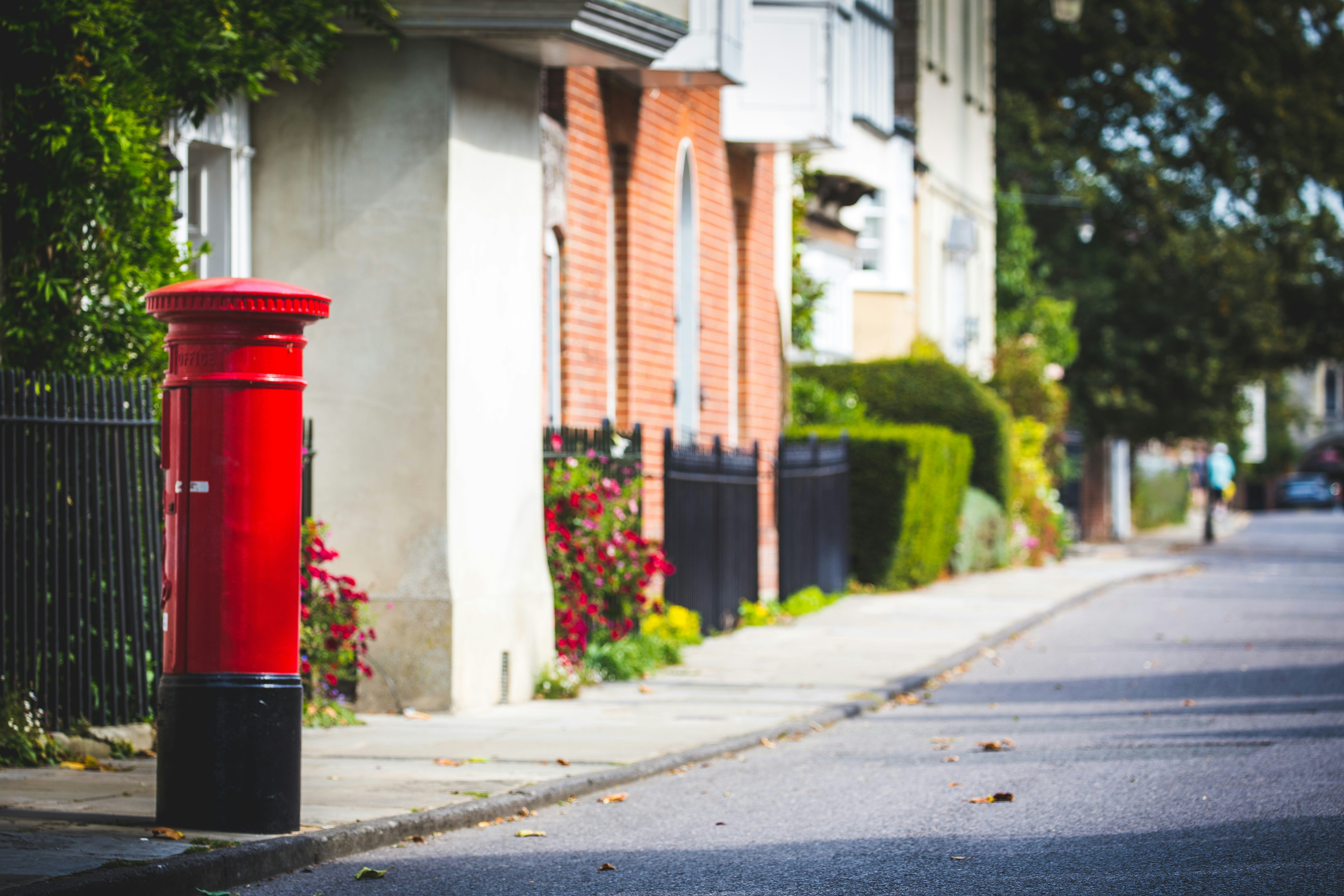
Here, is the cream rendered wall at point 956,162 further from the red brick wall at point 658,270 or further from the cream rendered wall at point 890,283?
the red brick wall at point 658,270

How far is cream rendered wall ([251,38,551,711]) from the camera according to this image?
31.9 feet

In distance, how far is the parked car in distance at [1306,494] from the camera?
3059 inches

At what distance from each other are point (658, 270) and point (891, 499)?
525 centimetres

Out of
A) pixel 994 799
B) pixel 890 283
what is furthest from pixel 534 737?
pixel 890 283

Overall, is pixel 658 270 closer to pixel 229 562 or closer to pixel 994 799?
pixel 994 799

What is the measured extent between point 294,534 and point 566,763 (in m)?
2.13

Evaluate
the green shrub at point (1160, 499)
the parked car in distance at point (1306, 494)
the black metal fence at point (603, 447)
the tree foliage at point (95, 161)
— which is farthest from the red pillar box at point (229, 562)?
the parked car in distance at point (1306, 494)

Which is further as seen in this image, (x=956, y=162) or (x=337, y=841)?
(x=956, y=162)

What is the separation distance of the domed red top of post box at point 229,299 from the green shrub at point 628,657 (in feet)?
17.8

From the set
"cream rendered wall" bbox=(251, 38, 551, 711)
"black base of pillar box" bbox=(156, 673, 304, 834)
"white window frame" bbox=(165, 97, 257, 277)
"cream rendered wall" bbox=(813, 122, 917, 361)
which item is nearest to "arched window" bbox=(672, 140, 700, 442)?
"cream rendered wall" bbox=(251, 38, 551, 711)

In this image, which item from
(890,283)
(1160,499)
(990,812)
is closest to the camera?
(990,812)

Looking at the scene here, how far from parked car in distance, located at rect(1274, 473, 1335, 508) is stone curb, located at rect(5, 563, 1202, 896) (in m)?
73.5

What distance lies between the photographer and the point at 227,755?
6.25m

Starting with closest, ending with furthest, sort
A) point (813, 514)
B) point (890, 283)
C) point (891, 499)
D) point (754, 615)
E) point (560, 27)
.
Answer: point (560, 27), point (754, 615), point (813, 514), point (891, 499), point (890, 283)
